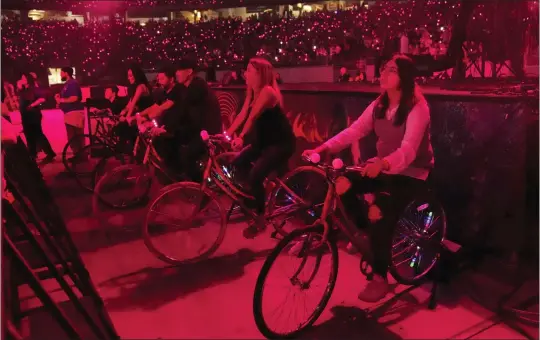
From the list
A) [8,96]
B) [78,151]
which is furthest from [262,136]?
[78,151]

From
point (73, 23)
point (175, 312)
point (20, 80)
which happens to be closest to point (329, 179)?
point (175, 312)

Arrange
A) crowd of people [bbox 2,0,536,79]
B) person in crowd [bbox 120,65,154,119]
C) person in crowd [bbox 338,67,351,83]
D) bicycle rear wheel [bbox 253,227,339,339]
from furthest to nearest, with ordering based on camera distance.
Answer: person in crowd [bbox 338,67,351,83] → crowd of people [bbox 2,0,536,79] → person in crowd [bbox 120,65,154,119] → bicycle rear wheel [bbox 253,227,339,339]

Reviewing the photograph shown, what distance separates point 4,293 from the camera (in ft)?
9.47

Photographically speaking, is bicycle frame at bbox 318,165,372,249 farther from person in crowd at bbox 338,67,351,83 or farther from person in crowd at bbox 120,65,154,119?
person in crowd at bbox 338,67,351,83

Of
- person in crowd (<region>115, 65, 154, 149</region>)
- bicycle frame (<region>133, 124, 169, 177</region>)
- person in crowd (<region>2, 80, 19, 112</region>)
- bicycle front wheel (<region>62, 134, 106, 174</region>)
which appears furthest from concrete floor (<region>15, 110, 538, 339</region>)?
bicycle front wheel (<region>62, 134, 106, 174</region>)

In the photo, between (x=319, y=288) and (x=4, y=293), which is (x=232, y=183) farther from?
(x=4, y=293)

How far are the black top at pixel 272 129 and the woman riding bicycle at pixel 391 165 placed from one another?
36.6 inches

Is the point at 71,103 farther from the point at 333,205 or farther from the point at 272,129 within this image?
the point at 333,205

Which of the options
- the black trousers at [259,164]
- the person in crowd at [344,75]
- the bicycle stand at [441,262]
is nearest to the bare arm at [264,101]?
the black trousers at [259,164]

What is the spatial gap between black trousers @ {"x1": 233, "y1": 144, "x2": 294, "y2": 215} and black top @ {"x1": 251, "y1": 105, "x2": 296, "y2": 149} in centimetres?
5

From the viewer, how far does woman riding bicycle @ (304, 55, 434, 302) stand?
143 inches

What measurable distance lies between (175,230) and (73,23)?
1443 cm

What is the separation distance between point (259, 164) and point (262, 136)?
0.26 meters

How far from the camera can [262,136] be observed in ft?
15.6
